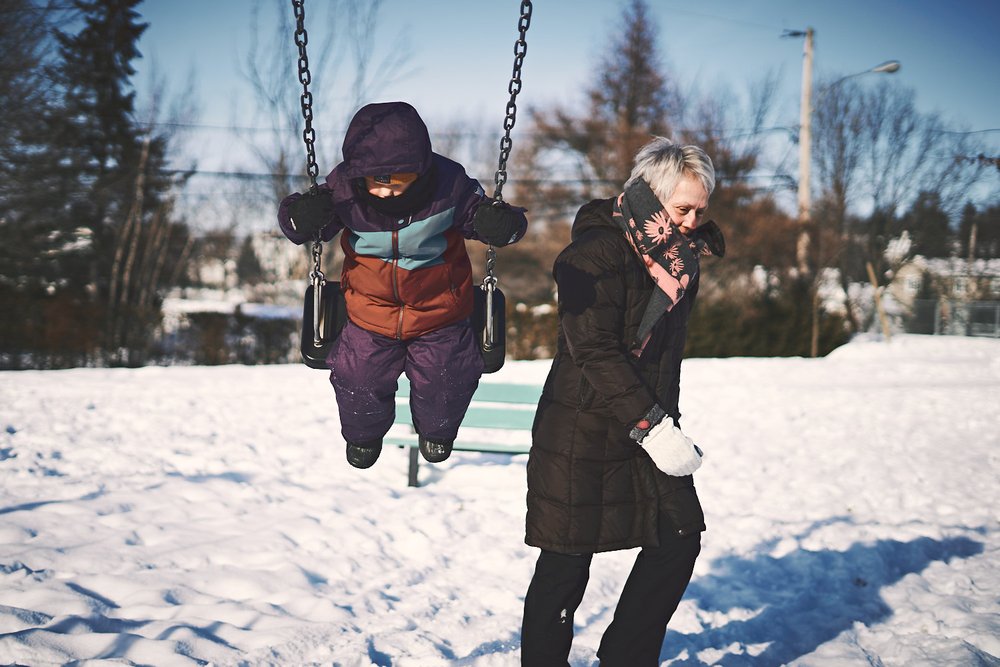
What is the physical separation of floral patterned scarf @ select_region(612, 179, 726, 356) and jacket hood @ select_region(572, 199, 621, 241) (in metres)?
0.06

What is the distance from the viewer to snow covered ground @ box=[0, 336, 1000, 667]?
288cm

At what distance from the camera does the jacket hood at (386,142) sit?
218 cm

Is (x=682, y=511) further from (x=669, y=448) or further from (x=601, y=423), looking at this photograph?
(x=601, y=423)

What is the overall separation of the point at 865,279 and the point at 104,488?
25.6 meters

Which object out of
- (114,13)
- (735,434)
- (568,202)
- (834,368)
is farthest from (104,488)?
(568,202)

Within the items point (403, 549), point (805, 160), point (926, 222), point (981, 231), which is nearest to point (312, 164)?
point (403, 549)

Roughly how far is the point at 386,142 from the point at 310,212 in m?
0.32

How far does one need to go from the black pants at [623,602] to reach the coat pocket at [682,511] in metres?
0.02

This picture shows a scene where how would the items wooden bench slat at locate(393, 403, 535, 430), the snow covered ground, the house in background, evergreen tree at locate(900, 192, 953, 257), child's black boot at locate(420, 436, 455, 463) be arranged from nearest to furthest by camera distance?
child's black boot at locate(420, 436, 455, 463)
the snow covered ground
wooden bench slat at locate(393, 403, 535, 430)
evergreen tree at locate(900, 192, 953, 257)
the house in background

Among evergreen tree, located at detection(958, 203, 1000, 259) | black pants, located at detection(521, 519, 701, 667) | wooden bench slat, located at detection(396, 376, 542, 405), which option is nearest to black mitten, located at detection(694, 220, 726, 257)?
black pants, located at detection(521, 519, 701, 667)

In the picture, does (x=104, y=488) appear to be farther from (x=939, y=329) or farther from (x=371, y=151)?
(x=939, y=329)

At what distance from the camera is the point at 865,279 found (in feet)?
82.5

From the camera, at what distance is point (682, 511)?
2109 mm

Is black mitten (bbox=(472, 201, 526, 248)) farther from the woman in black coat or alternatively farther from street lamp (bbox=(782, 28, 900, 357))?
street lamp (bbox=(782, 28, 900, 357))
